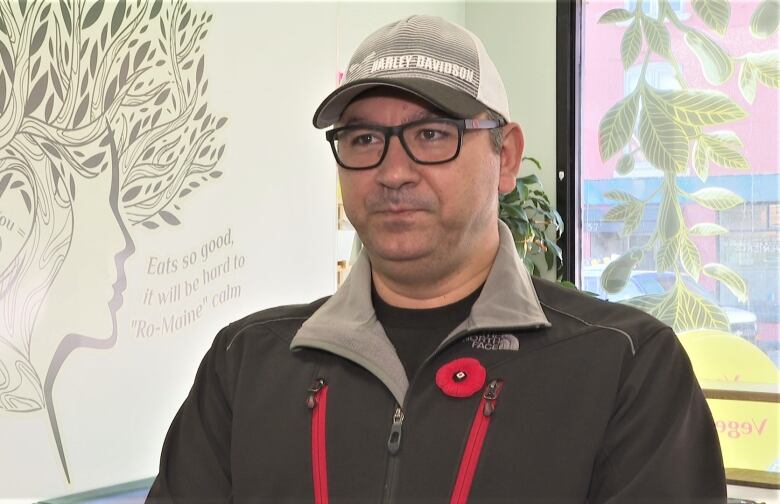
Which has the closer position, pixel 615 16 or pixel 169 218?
pixel 169 218

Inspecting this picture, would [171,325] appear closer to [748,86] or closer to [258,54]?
[258,54]

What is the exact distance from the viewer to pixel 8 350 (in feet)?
7.11

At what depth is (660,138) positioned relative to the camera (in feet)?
12.2

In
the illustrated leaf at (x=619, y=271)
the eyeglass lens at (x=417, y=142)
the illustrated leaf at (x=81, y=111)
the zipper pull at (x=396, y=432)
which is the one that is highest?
the illustrated leaf at (x=81, y=111)

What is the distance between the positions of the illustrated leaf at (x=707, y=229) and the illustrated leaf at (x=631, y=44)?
0.82 metres

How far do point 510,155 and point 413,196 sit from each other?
0.24 meters

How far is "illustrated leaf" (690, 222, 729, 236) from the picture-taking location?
11.6ft

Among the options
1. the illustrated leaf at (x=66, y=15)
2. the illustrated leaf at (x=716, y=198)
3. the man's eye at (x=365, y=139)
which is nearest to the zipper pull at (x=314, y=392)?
the man's eye at (x=365, y=139)

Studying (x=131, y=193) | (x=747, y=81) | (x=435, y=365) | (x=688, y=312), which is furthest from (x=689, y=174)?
(x=435, y=365)

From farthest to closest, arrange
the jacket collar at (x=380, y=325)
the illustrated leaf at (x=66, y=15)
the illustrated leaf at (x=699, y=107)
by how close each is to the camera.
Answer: the illustrated leaf at (x=699, y=107), the illustrated leaf at (x=66, y=15), the jacket collar at (x=380, y=325)

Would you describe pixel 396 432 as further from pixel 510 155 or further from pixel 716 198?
pixel 716 198

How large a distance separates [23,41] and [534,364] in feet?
5.57

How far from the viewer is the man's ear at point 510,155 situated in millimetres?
1357

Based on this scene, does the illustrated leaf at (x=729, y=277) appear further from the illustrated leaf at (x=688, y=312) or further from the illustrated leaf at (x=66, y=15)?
the illustrated leaf at (x=66, y=15)
